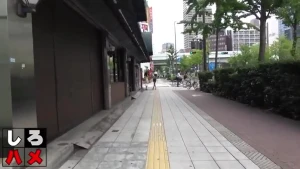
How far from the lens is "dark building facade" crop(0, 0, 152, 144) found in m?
5.29

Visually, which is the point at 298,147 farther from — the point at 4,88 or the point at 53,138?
the point at 4,88

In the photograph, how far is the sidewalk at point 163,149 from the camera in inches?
241

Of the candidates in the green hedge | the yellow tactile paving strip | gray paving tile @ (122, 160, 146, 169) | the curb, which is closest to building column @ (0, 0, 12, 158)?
the curb

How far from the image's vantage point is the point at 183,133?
9.11 metres

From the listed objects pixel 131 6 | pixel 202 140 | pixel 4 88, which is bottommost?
pixel 202 140

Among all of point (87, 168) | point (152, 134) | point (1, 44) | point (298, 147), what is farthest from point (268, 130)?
point (1, 44)

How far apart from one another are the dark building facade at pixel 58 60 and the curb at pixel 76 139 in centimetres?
23

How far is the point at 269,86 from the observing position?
496 inches

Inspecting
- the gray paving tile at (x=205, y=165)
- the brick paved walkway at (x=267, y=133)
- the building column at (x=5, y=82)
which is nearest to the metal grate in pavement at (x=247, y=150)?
the brick paved walkway at (x=267, y=133)

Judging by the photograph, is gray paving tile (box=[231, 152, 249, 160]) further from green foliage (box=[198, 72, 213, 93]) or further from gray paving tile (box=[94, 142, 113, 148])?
green foliage (box=[198, 72, 213, 93])

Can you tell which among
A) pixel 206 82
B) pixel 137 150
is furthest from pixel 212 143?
pixel 206 82

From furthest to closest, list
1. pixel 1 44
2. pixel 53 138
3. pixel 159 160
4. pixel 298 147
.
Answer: pixel 53 138 → pixel 298 147 → pixel 159 160 → pixel 1 44

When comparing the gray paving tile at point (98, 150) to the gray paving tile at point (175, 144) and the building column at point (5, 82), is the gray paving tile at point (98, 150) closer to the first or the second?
the gray paving tile at point (175, 144)

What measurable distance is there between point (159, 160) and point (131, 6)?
5704mm
